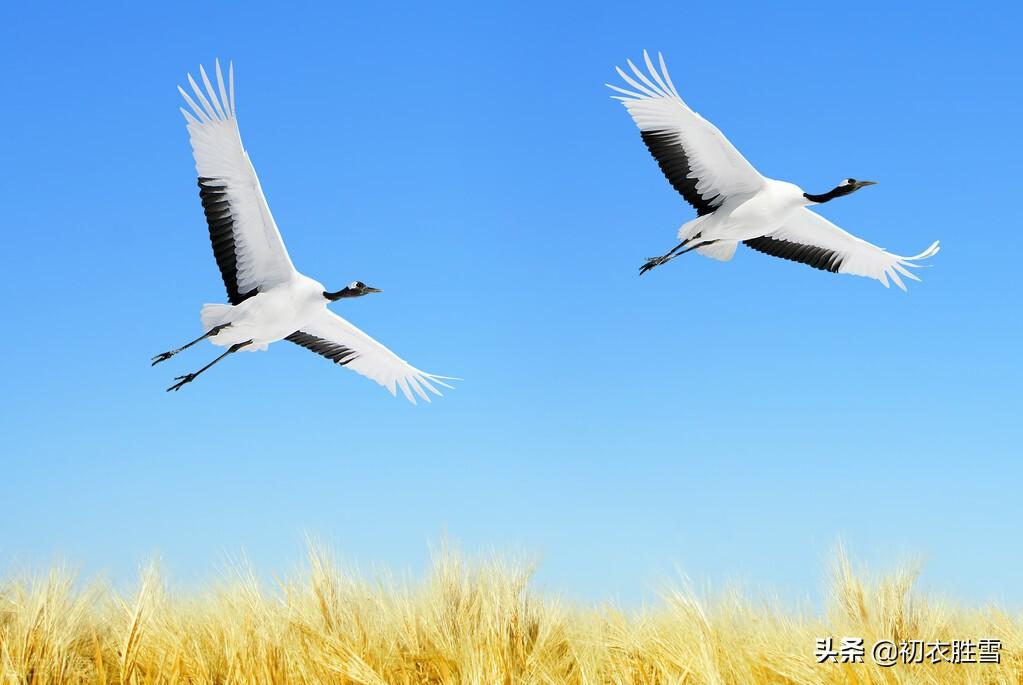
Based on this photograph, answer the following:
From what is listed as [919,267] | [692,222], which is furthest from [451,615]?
[919,267]

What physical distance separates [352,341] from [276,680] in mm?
4647

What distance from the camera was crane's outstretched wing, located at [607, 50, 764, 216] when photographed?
822 cm

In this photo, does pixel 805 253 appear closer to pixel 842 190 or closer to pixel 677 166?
pixel 842 190

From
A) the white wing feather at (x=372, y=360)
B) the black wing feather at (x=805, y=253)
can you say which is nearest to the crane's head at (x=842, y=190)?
the black wing feather at (x=805, y=253)

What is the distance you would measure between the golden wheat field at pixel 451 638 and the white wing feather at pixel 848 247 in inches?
176

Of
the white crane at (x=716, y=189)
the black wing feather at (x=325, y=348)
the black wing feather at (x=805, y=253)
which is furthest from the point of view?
the black wing feather at (x=805, y=253)

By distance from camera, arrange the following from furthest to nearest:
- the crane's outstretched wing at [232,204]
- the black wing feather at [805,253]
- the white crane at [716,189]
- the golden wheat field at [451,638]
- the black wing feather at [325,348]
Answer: the black wing feather at [805,253]
the black wing feather at [325,348]
the white crane at [716,189]
the crane's outstretched wing at [232,204]
the golden wheat field at [451,638]

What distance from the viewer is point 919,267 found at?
1012cm

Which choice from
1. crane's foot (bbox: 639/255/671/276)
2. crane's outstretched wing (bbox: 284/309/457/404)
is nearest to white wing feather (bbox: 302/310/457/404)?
crane's outstretched wing (bbox: 284/309/457/404)

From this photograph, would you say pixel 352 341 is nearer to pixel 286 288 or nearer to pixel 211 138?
pixel 286 288

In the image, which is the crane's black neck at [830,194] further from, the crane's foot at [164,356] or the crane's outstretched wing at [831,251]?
the crane's foot at [164,356]

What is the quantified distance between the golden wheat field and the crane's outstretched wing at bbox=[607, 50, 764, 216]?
160 inches

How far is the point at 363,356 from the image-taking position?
9.64 meters

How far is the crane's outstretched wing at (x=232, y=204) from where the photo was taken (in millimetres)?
7156
